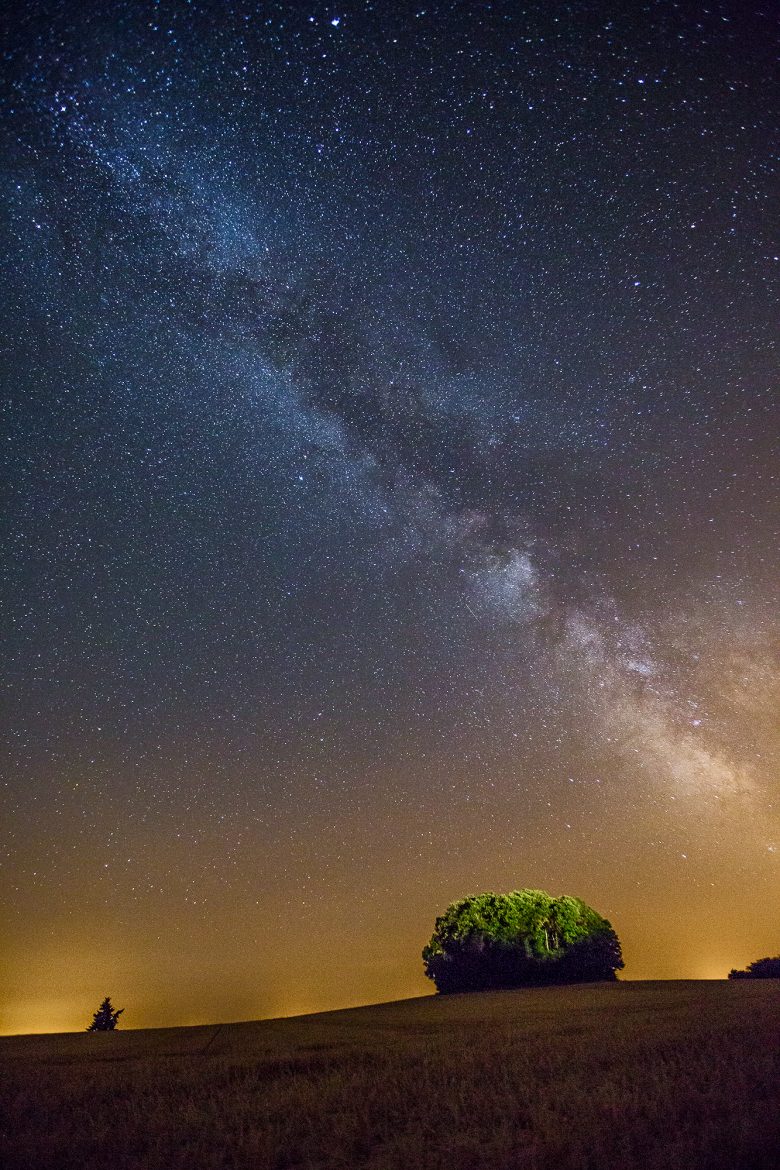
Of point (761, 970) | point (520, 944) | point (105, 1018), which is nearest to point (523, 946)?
point (520, 944)

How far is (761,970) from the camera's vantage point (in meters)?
48.4

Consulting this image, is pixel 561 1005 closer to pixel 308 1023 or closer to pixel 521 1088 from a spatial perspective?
pixel 308 1023

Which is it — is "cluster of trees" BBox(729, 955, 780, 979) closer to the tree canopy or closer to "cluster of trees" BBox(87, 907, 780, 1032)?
"cluster of trees" BBox(87, 907, 780, 1032)

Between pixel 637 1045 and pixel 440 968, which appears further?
pixel 440 968

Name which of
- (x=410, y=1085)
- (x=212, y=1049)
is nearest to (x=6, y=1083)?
(x=212, y=1049)

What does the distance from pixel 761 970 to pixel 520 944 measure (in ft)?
61.0

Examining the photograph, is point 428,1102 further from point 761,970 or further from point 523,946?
point 761,970

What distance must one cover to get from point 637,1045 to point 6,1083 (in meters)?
14.3

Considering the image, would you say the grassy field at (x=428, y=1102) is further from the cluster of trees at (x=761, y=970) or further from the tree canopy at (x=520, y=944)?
the cluster of trees at (x=761, y=970)

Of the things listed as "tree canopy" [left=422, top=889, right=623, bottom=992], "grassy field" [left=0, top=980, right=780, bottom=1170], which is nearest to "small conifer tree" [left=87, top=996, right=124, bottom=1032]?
"tree canopy" [left=422, top=889, right=623, bottom=992]

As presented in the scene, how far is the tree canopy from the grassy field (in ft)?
103

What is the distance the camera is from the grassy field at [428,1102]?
793 cm

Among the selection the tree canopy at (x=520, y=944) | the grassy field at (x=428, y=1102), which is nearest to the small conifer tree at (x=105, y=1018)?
the tree canopy at (x=520, y=944)

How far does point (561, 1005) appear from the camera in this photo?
91.2 feet
